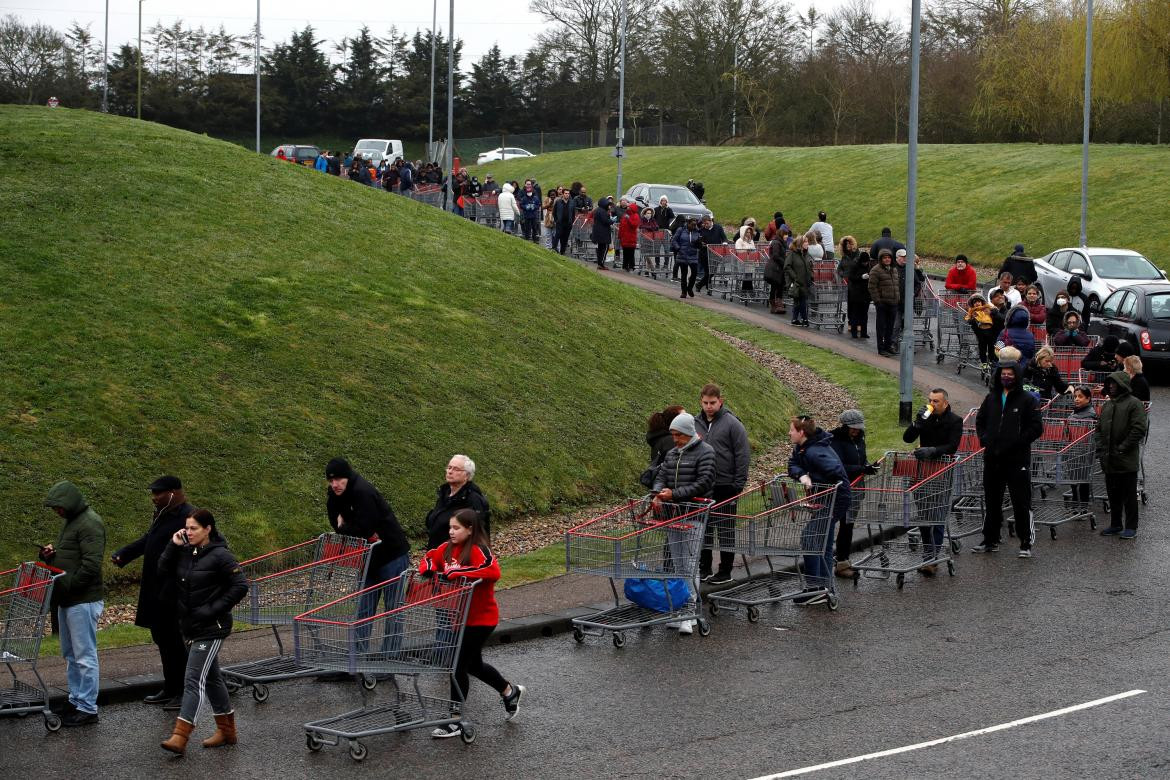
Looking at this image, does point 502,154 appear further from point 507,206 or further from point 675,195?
point 507,206

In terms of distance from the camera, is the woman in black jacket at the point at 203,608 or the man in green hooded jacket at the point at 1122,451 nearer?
the woman in black jacket at the point at 203,608

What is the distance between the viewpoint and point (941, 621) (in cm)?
1251

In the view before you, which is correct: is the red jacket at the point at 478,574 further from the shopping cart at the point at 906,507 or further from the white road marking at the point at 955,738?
the shopping cart at the point at 906,507

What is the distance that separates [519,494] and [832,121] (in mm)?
62023

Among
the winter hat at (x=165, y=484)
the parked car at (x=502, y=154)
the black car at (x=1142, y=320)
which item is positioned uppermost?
the parked car at (x=502, y=154)

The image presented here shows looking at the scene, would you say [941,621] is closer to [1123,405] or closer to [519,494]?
[1123,405]

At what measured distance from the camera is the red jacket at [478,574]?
993cm

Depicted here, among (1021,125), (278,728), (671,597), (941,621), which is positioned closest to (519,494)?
(671,597)

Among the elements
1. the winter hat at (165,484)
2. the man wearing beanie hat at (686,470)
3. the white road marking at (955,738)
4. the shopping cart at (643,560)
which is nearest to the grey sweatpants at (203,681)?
the winter hat at (165,484)

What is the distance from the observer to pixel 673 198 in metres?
45.1

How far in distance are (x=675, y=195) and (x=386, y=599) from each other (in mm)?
35856

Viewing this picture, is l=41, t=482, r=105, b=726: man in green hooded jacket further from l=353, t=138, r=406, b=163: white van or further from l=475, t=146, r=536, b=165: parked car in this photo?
l=475, t=146, r=536, b=165: parked car

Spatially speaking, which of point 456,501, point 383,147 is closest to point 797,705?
point 456,501

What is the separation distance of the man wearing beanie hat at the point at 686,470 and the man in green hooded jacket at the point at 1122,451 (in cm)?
564
